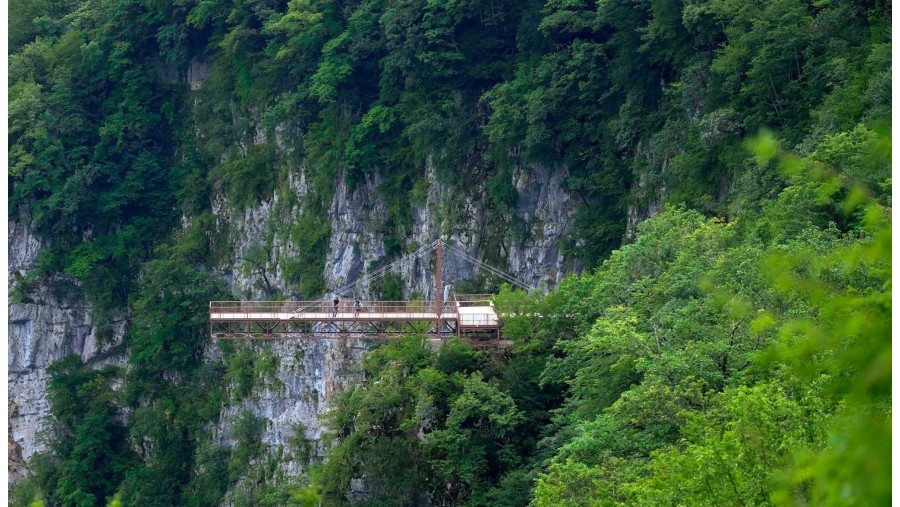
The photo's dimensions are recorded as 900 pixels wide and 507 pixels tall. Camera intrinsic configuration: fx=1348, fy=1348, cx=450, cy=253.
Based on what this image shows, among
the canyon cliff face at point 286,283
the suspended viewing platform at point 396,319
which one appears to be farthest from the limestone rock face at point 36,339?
the suspended viewing platform at point 396,319

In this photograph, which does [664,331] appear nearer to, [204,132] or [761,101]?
[761,101]

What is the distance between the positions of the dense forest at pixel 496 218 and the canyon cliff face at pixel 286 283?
428 millimetres

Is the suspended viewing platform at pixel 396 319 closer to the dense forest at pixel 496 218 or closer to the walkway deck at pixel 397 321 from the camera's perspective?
the walkway deck at pixel 397 321

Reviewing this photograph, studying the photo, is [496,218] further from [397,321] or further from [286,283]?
[286,283]

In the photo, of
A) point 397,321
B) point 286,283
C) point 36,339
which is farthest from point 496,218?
point 36,339

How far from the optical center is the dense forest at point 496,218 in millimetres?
14812

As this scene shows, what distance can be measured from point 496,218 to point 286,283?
689 centimetres

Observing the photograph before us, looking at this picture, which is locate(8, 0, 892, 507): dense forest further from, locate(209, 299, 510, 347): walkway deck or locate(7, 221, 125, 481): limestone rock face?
locate(209, 299, 510, 347): walkway deck

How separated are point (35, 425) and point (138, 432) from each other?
3.76 metres

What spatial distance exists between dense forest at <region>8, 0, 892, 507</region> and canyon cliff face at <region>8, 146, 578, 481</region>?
43 cm

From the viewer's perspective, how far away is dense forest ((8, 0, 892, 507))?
48.6ft

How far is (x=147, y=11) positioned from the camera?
132 ft

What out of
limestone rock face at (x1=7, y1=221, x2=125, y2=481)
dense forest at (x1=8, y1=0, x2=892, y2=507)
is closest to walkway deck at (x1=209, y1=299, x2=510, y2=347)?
dense forest at (x1=8, y1=0, x2=892, y2=507)

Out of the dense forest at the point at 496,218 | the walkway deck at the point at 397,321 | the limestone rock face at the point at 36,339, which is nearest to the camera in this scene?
the dense forest at the point at 496,218
